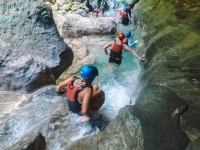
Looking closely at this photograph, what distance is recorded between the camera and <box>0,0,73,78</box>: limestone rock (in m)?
5.44

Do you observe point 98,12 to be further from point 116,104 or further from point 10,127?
point 10,127

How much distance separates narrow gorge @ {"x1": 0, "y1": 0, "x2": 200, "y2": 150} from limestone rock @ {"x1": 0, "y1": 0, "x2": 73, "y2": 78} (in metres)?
→ 0.03

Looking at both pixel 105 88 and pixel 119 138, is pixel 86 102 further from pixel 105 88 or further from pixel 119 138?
pixel 105 88

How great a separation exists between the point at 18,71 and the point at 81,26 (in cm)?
560

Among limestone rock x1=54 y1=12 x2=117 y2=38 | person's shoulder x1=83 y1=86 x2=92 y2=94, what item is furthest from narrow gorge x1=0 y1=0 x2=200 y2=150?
limestone rock x1=54 y1=12 x2=117 y2=38

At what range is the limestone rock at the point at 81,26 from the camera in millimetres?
8852

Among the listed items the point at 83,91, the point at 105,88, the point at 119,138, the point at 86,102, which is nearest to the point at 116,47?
the point at 105,88

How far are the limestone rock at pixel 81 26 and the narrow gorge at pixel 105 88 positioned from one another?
1733mm

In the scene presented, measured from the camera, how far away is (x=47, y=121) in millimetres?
3490

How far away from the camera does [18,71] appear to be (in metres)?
4.36

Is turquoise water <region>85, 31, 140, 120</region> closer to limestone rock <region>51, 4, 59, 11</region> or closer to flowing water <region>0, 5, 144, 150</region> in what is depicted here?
flowing water <region>0, 5, 144, 150</region>

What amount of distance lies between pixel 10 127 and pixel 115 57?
389cm

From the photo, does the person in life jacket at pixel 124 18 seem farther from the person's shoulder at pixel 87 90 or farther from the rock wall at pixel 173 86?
the person's shoulder at pixel 87 90

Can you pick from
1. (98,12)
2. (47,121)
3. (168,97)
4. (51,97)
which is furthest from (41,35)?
(98,12)
